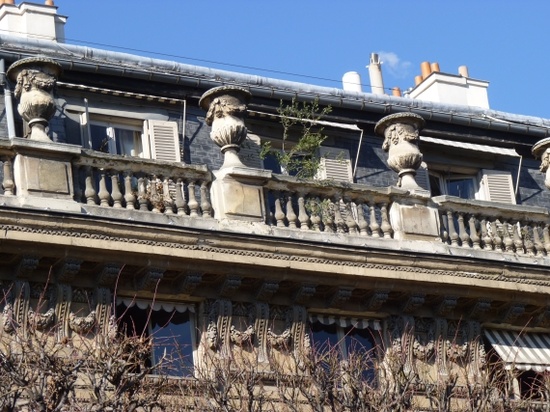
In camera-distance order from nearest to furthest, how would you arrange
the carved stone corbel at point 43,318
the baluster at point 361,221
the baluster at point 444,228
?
the carved stone corbel at point 43,318, the baluster at point 361,221, the baluster at point 444,228

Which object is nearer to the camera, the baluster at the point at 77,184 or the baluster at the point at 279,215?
the baluster at the point at 77,184

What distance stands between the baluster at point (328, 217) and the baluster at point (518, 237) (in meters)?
3.06

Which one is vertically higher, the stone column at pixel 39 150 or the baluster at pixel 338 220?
the stone column at pixel 39 150

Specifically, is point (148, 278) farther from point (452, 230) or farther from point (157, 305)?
point (452, 230)

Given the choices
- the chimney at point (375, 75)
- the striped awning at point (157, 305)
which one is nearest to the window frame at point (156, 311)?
the striped awning at point (157, 305)

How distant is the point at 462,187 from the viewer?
28.0m

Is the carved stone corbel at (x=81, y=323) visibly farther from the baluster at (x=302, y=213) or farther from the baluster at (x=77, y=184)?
the baluster at (x=302, y=213)

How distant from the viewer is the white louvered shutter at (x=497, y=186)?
91.0 ft

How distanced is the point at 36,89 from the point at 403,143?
5.46 m

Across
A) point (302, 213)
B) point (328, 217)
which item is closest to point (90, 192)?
point (302, 213)

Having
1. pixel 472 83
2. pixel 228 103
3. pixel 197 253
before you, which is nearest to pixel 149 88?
pixel 228 103

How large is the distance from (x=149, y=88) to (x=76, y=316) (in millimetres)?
4368

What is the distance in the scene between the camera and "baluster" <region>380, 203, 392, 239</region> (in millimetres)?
24969

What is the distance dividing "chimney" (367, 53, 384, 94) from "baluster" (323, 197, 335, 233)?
6.65 m
